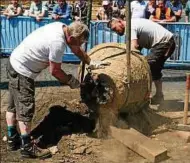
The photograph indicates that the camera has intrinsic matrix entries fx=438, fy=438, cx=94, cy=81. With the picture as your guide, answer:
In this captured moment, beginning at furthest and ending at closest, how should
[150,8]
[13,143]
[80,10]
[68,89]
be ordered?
[150,8]
[80,10]
[68,89]
[13,143]

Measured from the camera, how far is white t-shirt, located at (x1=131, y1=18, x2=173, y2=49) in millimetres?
7104

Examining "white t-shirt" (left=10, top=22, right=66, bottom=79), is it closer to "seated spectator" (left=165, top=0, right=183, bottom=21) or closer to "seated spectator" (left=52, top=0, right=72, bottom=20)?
"seated spectator" (left=52, top=0, right=72, bottom=20)

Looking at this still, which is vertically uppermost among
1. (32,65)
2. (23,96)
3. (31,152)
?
(32,65)

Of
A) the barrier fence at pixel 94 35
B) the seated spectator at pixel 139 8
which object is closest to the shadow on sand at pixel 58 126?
the barrier fence at pixel 94 35

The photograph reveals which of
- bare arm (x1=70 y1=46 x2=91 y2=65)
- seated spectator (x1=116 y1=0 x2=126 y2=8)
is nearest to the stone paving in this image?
Answer: bare arm (x1=70 y1=46 x2=91 y2=65)

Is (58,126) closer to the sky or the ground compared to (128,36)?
closer to the ground

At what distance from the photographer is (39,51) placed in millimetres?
5508

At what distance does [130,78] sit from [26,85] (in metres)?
1.43

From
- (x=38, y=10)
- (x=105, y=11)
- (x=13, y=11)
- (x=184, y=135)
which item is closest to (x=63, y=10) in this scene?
(x=38, y=10)

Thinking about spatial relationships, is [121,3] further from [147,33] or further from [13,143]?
[13,143]

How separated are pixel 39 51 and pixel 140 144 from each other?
1.74 m

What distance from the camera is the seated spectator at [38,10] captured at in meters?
12.4

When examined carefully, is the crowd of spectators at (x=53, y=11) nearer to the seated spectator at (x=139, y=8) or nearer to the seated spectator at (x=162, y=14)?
the seated spectator at (x=139, y=8)

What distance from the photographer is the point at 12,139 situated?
19.3 ft
